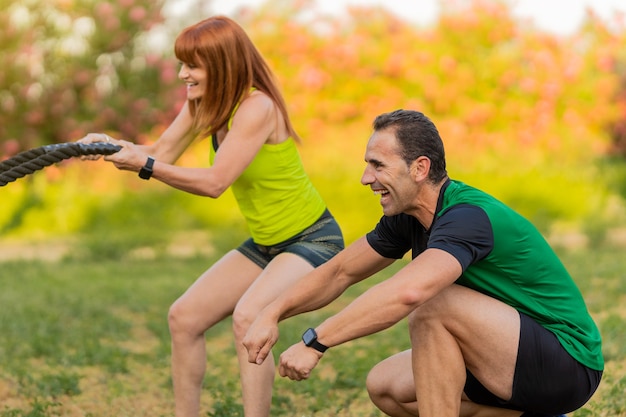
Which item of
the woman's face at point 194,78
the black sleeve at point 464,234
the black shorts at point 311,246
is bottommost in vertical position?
the black sleeve at point 464,234

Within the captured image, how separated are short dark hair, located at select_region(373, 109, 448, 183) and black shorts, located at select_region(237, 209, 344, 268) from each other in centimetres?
92

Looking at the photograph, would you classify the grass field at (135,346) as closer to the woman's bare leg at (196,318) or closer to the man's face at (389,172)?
the woman's bare leg at (196,318)

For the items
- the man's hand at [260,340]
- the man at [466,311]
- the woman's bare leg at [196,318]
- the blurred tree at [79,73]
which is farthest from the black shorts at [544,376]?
the blurred tree at [79,73]

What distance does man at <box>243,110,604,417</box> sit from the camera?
316 centimetres

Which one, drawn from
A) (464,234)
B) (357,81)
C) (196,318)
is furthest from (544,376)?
(357,81)

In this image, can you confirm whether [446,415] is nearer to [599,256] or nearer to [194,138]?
[194,138]

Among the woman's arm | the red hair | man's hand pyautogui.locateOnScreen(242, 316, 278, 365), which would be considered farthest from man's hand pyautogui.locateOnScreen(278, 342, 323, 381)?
the red hair

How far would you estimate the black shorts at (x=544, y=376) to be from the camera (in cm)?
334

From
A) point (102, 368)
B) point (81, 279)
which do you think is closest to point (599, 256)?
point (81, 279)

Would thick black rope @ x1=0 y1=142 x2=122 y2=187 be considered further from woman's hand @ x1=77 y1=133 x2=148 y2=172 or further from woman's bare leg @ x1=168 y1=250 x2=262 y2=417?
woman's bare leg @ x1=168 y1=250 x2=262 y2=417

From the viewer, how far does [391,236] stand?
11.8 ft

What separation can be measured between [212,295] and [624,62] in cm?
1283

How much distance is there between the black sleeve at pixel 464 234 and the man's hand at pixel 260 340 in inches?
24.6

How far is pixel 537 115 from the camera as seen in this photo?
1362cm
